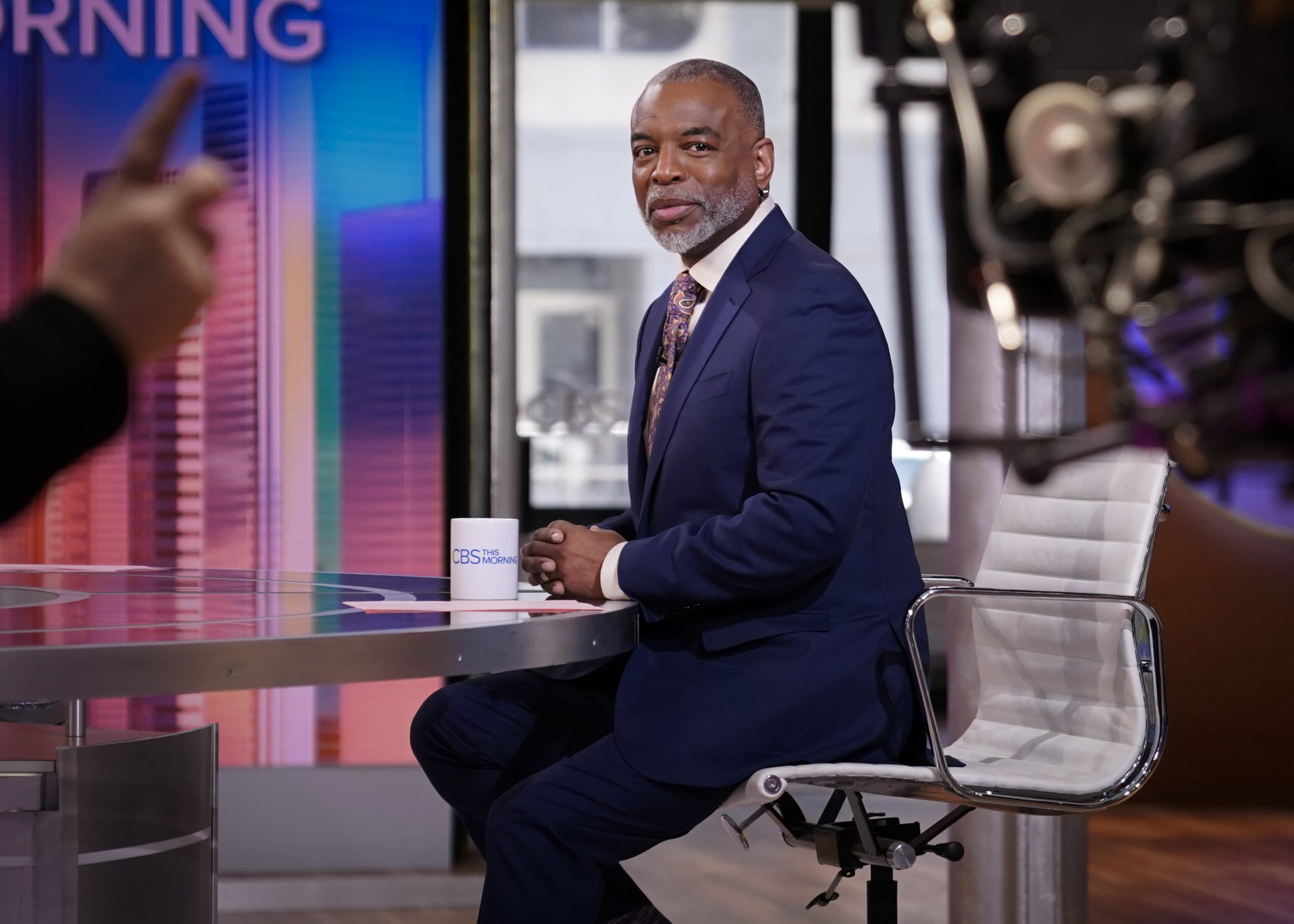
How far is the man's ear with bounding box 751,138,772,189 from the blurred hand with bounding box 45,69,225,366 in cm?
162

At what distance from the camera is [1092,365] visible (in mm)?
445

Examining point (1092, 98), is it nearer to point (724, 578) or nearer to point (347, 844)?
point (724, 578)

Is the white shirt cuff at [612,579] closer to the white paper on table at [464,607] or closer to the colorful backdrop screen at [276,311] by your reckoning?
the white paper on table at [464,607]

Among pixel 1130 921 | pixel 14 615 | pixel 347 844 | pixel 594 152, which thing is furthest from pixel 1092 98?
pixel 594 152

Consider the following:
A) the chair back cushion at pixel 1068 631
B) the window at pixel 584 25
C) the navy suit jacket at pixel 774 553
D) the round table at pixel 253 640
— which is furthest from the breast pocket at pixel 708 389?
the window at pixel 584 25

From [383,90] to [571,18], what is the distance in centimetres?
166

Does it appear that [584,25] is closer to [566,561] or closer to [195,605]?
[566,561]

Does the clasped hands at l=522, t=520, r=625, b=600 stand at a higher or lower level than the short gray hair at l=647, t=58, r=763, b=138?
lower

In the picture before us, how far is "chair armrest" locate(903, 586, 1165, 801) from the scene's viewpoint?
183 cm

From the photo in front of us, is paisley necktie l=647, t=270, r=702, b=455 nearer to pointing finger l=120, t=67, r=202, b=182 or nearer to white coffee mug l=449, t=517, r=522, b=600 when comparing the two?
white coffee mug l=449, t=517, r=522, b=600

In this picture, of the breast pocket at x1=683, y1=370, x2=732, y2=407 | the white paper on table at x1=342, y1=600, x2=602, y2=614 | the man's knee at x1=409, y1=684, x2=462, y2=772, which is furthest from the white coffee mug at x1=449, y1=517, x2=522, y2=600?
the man's knee at x1=409, y1=684, x2=462, y2=772

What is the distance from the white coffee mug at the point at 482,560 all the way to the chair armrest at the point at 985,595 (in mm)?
547

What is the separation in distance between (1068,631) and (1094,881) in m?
1.66

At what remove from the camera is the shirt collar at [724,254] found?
213 centimetres
